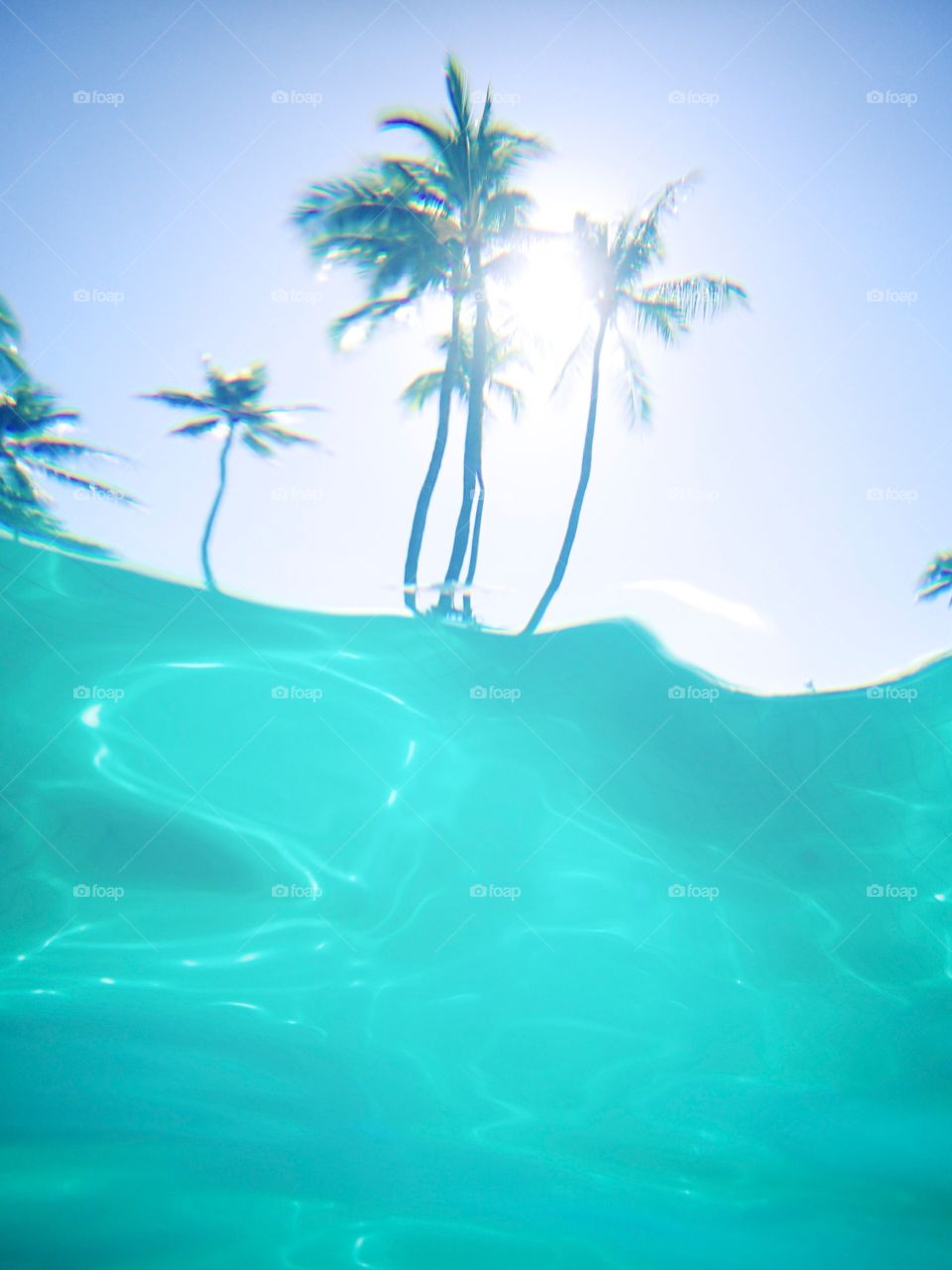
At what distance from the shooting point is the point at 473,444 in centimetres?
970

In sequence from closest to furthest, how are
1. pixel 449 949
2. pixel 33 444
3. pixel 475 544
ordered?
1. pixel 449 949
2. pixel 475 544
3. pixel 33 444

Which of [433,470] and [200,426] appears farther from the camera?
[200,426]

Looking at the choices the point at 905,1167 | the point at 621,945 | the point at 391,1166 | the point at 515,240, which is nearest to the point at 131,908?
the point at 391,1166

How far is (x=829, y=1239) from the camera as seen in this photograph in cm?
291

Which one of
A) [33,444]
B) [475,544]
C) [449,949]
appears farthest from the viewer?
[33,444]

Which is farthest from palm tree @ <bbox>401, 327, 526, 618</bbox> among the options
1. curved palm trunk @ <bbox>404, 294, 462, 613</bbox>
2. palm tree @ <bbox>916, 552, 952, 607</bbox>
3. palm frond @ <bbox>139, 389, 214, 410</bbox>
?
palm tree @ <bbox>916, 552, 952, 607</bbox>

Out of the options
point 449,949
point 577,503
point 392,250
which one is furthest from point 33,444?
point 449,949

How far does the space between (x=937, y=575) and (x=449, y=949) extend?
1105cm

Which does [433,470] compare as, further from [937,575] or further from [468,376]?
[937,575]

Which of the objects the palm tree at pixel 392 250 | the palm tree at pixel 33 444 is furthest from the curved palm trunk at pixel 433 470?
the palm tree at pixel 33 444

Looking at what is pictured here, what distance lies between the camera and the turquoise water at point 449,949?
299cm

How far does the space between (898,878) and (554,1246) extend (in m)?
5.20

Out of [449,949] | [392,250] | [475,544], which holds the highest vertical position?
[392,250]

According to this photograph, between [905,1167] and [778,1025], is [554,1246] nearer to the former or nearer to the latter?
[905,1167]
